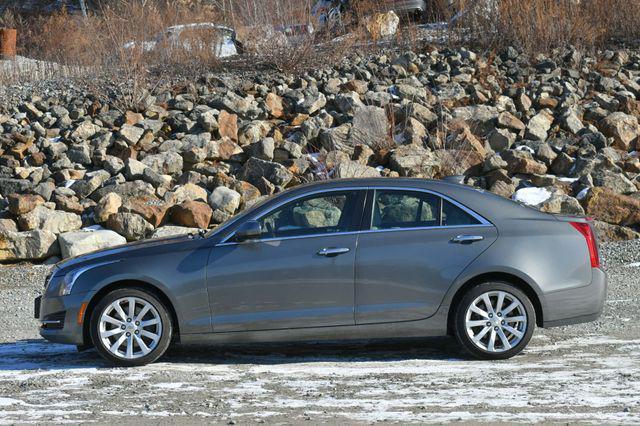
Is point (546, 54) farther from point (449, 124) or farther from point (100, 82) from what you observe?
point (100, 82)

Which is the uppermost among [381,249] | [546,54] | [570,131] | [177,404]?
[546,54]

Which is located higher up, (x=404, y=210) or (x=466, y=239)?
(x=404, y=210)

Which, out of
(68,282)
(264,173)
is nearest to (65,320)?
(68,282)

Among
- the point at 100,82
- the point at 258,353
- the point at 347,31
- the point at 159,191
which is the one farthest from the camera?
the point at 347,31

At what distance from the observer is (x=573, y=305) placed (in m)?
8.21

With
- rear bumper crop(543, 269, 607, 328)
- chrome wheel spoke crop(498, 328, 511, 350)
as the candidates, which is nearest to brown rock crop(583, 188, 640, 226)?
rear bumper crop(543, 269, 607, 328)

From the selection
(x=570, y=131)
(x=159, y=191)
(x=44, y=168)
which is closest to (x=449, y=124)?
(x=570, y=131)

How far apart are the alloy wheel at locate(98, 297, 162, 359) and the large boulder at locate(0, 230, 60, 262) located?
6655 millimetres

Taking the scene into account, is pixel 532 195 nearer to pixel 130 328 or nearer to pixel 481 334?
pixel 481 334

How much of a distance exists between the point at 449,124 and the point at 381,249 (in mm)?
11213

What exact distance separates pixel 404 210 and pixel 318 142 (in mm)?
10434

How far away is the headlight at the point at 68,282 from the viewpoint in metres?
8.24

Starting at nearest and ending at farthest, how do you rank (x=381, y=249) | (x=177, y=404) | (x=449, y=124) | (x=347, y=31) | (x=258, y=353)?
(x=177, y=404) < (x=381, y=249) < (x=258, y=353) < (x=449, y=124) < (x=347, y=31)

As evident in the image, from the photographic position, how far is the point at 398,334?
8.17 meters
